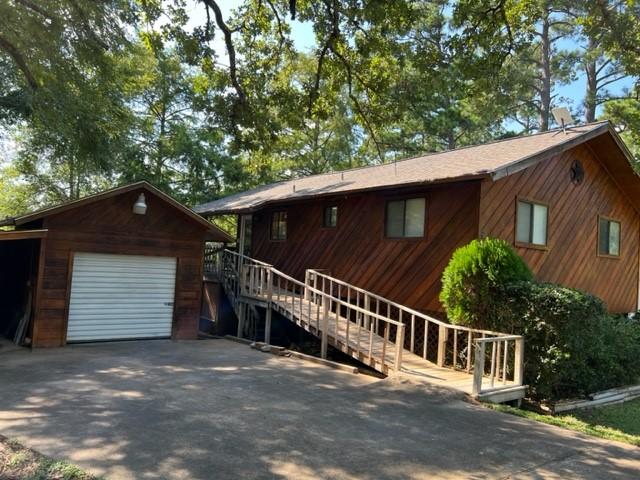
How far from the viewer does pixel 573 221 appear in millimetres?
11875

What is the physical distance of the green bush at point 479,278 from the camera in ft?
27.2

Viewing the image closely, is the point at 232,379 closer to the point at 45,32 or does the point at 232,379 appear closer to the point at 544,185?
the point at 544,185

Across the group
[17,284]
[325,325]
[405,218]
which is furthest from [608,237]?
[17,284]

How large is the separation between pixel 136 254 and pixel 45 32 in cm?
547

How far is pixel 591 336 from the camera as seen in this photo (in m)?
7.93

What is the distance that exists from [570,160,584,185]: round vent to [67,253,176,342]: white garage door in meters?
9.56

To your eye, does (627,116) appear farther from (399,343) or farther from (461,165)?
(399,343)

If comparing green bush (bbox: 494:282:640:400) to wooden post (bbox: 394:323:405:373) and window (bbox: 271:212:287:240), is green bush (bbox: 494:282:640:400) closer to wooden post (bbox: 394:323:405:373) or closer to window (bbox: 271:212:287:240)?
wooden post (bbox: 394:323:405:373)

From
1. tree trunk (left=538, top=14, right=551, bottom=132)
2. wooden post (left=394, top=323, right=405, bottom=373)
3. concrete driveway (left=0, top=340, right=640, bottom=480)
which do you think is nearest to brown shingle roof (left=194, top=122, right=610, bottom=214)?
wooden post (left=394, top=323, right=405, bottom=373)

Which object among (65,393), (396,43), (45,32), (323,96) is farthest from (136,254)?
(396,43)

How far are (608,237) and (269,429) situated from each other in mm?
11658

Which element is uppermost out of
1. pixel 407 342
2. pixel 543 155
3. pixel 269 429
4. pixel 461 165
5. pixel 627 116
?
pixel 627 116

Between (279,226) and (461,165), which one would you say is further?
(279,226)

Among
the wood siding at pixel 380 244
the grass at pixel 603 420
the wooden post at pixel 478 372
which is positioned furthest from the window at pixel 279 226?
the grass at pixel 603 420
